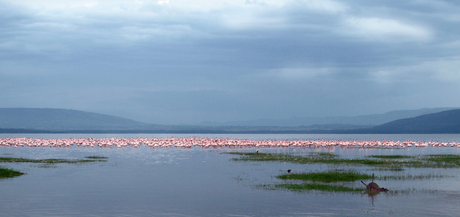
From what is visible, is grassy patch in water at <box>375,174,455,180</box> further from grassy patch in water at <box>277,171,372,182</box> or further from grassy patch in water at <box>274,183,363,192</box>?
grassy patch in water at <box>274,183,363,192</box>

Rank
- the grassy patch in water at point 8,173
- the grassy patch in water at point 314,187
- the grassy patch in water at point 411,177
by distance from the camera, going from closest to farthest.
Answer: the grassy patch in water at point 314,187
the grassy patch in water at point 411,177
the grassy patch in water at point 8,173

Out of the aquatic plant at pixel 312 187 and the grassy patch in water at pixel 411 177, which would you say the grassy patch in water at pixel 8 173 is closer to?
the aquatic plant at pixel 312 187

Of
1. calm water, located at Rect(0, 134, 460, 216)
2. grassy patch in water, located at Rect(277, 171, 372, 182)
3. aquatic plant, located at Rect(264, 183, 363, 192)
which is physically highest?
grassy patch in water, located at Rect(277, 171, 372, 182)

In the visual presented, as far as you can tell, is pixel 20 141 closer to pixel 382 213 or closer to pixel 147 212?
pixel 147 212

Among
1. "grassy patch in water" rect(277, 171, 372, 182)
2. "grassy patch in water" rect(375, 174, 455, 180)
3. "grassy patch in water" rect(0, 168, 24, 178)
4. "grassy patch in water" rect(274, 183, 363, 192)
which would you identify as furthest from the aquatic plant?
"grassy patch in water" rect(0, 168, 24, 178)

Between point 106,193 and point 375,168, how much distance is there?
20773mm

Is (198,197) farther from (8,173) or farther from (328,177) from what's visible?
(8,173)

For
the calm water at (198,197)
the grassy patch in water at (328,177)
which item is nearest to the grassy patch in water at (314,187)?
the calm water at (198,197)

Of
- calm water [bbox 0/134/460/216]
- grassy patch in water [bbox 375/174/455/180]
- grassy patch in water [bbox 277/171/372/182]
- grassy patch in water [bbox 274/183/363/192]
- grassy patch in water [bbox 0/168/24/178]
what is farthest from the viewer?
grassy patch in water [bbox 0/168/24/178]

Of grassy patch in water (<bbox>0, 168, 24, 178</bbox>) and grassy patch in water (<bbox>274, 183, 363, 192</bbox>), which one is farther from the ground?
grassy patch in water (<bbox>274, 183, 363, 192</bbox>)

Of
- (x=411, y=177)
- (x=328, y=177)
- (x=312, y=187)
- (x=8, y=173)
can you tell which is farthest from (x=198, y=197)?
(x=8, y=173)

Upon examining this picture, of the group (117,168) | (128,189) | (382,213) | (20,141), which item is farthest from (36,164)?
(20,141)

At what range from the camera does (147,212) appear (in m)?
20.0

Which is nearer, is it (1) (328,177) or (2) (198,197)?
(2) (198,197)
